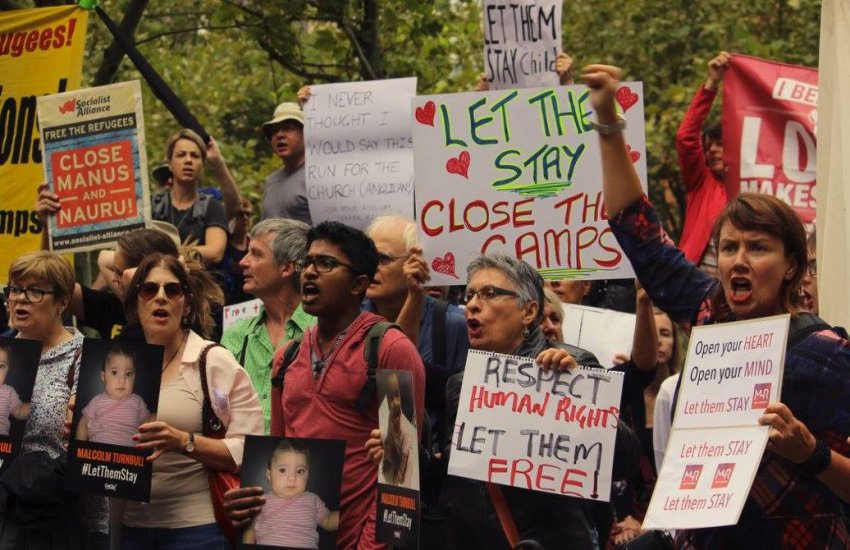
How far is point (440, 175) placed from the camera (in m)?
7.51

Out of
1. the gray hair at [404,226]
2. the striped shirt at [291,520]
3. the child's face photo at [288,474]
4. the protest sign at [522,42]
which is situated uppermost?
the protest sign at [522,42]

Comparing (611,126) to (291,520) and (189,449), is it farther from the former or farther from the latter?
(189,449)

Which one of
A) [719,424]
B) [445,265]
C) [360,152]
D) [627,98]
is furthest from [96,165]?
[719,424]

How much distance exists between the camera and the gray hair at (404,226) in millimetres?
7172

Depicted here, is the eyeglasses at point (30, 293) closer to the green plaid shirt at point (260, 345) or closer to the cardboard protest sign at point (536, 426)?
the green plaid shirt at point (260, 345)


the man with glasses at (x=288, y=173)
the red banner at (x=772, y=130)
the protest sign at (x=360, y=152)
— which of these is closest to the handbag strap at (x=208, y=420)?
the protest sign at (x=360, y=152)

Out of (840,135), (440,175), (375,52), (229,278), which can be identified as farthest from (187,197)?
(840,135)

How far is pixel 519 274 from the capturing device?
5988 millimetres

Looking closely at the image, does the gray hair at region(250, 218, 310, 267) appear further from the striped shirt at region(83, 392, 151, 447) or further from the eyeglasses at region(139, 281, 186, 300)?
the striped shirt at region(83, 392, 151, 447)

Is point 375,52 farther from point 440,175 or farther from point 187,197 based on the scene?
point 440,175

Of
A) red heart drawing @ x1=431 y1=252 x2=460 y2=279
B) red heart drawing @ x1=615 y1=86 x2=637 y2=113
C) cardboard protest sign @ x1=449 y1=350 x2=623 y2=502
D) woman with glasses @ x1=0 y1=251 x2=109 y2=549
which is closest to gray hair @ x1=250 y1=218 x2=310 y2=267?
red heart drawing @ x1=431 y1=252 x2=460 y2=279

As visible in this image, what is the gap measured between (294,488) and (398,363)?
0.57 m

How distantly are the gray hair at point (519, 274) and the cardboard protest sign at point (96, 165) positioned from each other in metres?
2.93

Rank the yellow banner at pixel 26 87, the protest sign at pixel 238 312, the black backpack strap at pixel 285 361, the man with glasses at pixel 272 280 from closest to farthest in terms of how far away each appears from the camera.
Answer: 1. the black backpack strap at pixel 285 361
2. the man with glasses at pixel 272 280
3. the protest sign at pixel 238 312
4. the yellow banner at pixel 26 87
